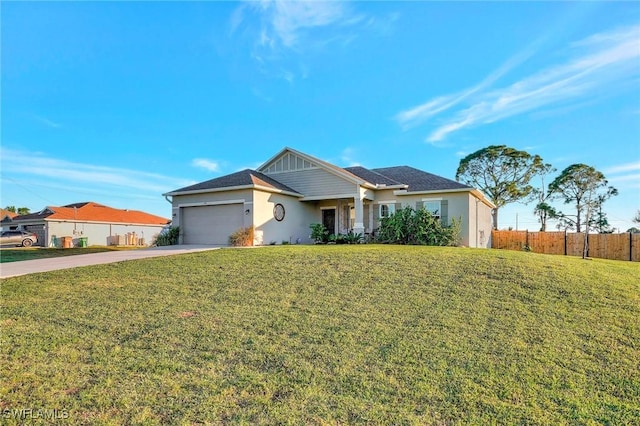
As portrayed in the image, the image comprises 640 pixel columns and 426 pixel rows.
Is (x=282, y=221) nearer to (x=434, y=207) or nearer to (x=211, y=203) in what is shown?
(x=211, y=203)

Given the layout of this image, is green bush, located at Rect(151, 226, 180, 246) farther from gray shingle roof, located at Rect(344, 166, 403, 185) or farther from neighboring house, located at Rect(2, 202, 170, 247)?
neighboring house, located at Rect(2, 202, 170, 247)

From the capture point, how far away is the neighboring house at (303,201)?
17.3m

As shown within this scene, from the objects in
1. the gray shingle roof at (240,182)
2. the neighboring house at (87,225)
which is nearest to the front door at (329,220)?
the gray shingle roof at (240,182)

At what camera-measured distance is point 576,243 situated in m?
19.6

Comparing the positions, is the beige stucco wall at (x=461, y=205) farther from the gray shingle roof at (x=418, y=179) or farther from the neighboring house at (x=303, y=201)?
the gray shingle roof at (x=418, y=179)

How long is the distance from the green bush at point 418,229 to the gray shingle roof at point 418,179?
1733mm

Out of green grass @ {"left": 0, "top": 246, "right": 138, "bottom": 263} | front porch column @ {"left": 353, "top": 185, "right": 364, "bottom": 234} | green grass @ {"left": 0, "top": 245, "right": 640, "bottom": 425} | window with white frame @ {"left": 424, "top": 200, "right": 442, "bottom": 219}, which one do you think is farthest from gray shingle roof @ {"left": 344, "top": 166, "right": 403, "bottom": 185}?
green grass @ {"left": 0, "top": 246, "right": 138, "bottom": 263}

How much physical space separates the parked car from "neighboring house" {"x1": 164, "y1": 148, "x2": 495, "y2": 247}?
59.6ft

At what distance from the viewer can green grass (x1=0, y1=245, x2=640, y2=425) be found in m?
3.35

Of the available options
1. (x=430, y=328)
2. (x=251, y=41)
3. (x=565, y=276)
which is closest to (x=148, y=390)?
(x=430, y=328)

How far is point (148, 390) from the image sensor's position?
11.6ft

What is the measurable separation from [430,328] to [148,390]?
12.6 feet

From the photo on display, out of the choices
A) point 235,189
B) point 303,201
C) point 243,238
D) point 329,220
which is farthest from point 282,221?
point 329,220

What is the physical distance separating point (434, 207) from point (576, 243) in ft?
29.3
